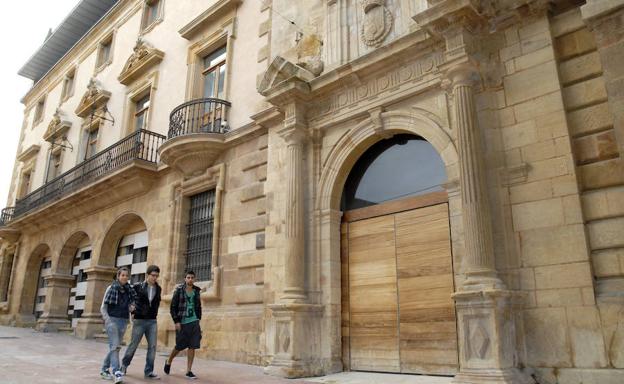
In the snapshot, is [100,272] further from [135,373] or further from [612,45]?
[612,45]

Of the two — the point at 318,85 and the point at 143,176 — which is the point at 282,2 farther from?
the point at 143,176

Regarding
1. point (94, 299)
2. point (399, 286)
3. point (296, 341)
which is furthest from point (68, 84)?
point (399, 286)

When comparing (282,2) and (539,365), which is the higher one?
(282,2)

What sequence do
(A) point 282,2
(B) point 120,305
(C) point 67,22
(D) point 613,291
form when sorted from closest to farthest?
(D) point 613,291, (B) point 120,305, (A) point 282,2, (C) point 67,22

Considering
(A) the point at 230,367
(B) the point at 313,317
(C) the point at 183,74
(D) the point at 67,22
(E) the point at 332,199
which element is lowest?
(A) the point at 230,367

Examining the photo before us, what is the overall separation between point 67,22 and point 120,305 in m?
19.8

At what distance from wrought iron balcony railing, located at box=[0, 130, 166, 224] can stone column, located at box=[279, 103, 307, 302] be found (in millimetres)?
5231

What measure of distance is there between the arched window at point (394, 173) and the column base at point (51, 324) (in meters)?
12.7

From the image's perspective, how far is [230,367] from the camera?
812 cm

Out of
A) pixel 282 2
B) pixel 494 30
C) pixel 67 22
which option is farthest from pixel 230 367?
pixel 67 22

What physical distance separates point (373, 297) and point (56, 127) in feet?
55.8

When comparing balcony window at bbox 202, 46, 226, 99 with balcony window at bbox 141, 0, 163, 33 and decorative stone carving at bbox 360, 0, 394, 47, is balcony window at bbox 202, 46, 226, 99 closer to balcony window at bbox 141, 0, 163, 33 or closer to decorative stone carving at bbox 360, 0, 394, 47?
balcony window at bbox 141, 0, 163, 33

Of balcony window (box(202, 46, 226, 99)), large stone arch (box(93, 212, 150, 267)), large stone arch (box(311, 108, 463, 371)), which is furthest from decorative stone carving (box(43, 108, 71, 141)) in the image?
large stone arch (box(311, 108, 463, 371))

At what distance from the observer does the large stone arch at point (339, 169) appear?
6859mm
